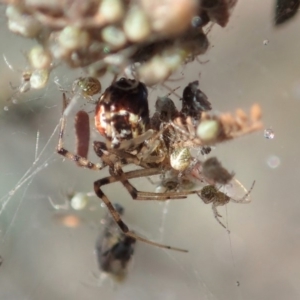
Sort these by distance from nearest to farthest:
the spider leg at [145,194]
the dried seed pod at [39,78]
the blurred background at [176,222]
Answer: the dried seed pod at [39,78] → the spider leg at [145,194] → the blurred background at [176,222]

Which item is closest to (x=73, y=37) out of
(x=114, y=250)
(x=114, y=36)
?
(x=114, y=36)

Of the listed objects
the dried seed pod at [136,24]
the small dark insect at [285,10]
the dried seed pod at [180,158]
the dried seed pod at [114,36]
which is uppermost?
the small dark insect at [285,10]

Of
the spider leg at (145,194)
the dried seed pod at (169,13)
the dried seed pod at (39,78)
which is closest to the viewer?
the dried seed pod at (169,13)

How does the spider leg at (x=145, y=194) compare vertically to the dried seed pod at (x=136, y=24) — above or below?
below

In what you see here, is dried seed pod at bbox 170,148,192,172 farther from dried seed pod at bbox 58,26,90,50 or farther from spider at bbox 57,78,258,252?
dried seed pod at bbox 58,26,90,50

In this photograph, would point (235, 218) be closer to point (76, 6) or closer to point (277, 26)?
point (277, 26)

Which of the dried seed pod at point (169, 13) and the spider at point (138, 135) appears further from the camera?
the spider at point (138, 135)

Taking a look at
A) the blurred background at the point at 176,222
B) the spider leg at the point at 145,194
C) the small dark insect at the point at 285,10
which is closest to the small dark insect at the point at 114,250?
the blurred background at the point at 176,222

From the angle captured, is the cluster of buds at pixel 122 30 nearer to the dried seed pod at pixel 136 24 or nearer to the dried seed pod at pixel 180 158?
the dried seed pod at pixel 136 24
